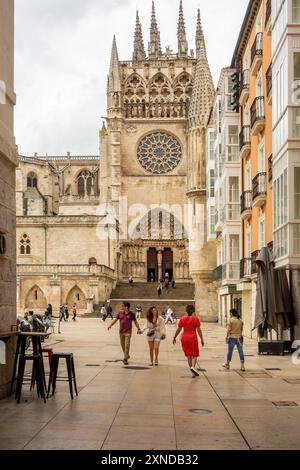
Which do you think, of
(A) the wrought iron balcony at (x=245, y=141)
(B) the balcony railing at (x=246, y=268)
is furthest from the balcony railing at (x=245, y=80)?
(B) the balcony railing at (x=246, y=268)

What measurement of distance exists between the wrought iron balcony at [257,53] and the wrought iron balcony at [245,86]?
215 centimetres

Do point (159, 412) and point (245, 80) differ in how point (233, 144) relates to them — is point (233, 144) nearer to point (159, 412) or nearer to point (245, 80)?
point (245, 80)

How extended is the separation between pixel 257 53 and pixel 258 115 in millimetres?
2253

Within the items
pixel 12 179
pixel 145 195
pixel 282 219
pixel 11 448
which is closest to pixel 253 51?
pixel 282 219

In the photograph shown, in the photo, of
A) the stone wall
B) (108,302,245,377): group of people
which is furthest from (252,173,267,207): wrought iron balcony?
the stone wall

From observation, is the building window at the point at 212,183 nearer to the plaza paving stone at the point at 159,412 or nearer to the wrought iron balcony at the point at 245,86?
the wrought iron balcony at the point at 245,86

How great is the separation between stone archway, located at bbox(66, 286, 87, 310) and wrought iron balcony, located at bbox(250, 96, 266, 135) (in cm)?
3266

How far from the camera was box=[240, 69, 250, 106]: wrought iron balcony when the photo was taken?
30391mm

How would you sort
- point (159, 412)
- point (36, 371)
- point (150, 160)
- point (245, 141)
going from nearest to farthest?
point (159, 412) < point (36, 371) < point (245, 141) < point (150, 160)

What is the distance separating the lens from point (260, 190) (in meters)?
26.6

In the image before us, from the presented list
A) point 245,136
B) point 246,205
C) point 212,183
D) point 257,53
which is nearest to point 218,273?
point 212,183

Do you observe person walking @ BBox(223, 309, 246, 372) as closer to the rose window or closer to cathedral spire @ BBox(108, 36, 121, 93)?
the rose window
